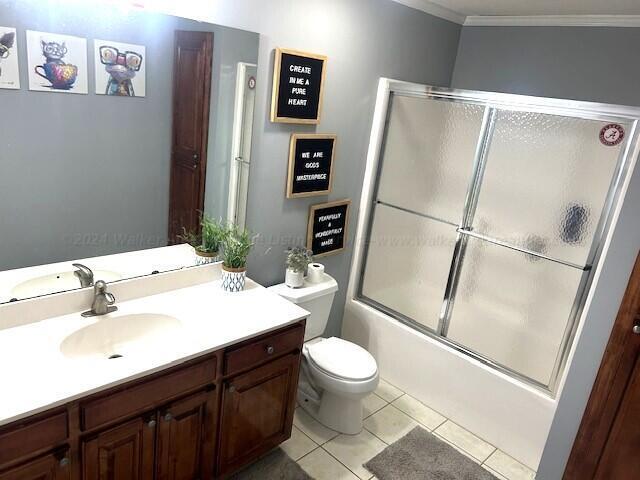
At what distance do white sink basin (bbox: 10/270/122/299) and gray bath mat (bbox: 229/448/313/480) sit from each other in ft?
3.63

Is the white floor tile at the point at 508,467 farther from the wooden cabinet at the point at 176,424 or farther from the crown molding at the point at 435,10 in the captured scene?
Result: the crown molding at the point at 435,10

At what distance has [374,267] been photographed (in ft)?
10.1

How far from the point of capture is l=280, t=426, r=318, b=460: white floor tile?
2.33 meters

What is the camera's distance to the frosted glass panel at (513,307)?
7.92 ft

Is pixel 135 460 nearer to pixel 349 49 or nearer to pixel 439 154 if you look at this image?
pixel 349 49

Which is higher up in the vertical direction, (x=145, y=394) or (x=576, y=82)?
(x=576, y=82)

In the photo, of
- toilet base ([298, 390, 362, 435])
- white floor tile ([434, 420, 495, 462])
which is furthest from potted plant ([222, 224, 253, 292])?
white floor tile ([434, 420, 495, 462])

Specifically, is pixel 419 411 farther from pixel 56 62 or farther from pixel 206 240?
pixel 56 62

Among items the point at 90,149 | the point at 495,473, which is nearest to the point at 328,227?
the point at 90,149

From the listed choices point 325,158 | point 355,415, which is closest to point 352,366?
point 355,415

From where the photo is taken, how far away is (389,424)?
2.62m

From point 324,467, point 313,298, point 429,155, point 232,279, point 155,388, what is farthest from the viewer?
point 429,155

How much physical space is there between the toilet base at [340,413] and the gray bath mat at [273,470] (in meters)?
0.33

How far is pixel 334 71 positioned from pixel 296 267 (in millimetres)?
1031
